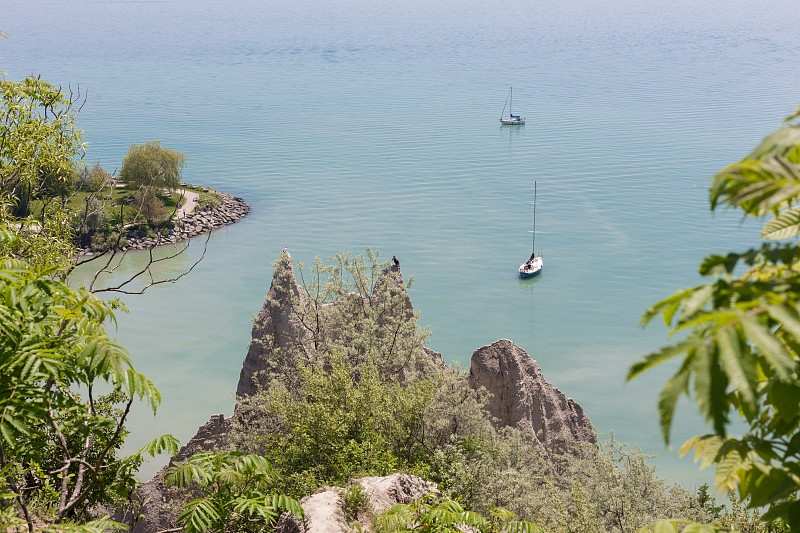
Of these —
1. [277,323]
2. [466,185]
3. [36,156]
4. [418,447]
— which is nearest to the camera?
[36,156]

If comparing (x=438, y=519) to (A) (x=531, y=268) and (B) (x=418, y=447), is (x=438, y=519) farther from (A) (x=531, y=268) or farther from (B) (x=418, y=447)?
(A) (x=531, y=268)

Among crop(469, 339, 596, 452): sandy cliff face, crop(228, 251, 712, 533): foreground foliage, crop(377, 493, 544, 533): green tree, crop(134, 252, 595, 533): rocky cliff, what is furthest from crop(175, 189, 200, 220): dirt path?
crop(377, 493, 544, 533): green tree

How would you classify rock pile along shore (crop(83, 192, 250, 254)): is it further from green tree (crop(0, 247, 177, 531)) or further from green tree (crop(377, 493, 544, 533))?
green tree (crop(377, 493, 544, 533))

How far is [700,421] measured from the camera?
112ft

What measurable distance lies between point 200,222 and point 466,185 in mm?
30882

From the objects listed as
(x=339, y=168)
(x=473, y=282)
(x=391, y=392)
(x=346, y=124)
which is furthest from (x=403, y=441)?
(x=346, y=124)

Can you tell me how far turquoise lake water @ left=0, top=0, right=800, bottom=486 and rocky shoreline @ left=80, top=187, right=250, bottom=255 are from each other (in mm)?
1821

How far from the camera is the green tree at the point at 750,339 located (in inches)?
79.7

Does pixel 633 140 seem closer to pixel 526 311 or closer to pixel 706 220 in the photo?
pixel 706 220

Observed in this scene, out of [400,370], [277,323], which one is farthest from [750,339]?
[277,323]

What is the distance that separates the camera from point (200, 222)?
215 ft

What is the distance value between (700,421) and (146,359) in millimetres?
30596

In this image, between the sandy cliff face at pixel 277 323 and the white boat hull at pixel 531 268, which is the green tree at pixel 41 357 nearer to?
the sandy cliff face at pixel 277 323

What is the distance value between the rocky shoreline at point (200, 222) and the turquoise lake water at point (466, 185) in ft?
5.97
